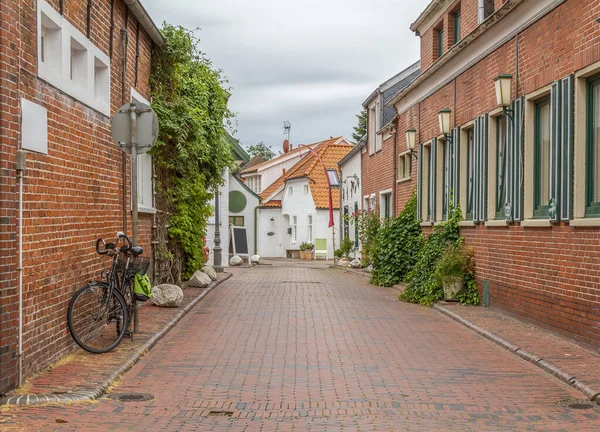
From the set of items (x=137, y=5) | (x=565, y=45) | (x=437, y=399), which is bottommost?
(x=437, y=399)

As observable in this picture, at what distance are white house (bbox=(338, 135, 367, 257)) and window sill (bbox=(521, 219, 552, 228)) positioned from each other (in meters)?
19.3

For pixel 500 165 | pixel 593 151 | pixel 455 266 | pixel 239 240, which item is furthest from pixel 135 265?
pixel 239 240

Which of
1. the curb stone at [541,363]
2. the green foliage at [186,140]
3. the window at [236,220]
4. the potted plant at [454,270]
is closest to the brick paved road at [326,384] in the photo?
the curb stone at [541,363]

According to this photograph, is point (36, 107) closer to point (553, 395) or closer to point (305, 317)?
point (553, 395)

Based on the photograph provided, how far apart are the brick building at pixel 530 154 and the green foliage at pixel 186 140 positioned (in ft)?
Result: 15.8

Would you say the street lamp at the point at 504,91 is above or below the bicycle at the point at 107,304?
above

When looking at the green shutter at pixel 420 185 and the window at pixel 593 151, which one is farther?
the green shutter at pixel 420 185

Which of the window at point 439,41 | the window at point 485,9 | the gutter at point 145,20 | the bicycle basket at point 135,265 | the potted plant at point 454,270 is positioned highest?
the window at point 439,41

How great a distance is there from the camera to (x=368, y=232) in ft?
90.7

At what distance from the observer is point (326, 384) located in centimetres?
834

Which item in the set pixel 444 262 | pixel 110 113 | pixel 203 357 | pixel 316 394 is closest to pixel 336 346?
pixel 203 357

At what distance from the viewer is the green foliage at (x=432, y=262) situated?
1650 centimetres

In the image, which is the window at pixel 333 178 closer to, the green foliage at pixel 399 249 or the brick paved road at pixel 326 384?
the green foliage at pixel 399 249

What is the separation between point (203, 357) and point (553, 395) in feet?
13.0
